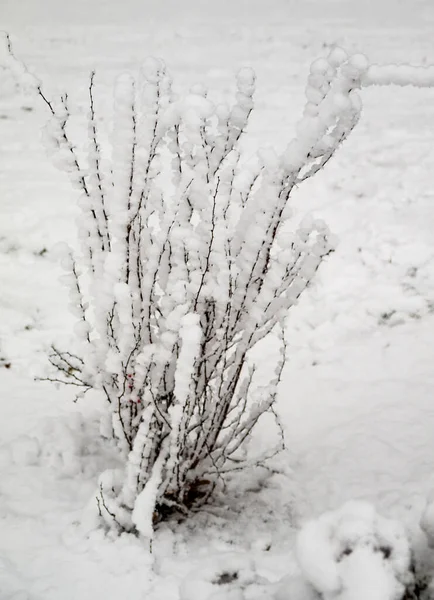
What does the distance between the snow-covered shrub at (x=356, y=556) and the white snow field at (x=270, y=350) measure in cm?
11

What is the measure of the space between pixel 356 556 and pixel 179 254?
4.57ft

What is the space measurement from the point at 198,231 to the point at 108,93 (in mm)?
4986

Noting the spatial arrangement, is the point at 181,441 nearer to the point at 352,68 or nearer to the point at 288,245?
the point at 288,245

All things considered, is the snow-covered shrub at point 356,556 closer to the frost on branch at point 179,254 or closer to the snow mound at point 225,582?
the snow mound at point 225,582

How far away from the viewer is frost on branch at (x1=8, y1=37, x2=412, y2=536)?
1.87 metres

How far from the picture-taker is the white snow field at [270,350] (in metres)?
2.10

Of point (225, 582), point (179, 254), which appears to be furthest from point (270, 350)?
point (225, 582)

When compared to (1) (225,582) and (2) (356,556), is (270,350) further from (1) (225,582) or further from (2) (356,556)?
(2) (356,556)

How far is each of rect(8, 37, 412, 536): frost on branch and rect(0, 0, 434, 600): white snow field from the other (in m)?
0.29

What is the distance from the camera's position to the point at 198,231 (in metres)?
2.15

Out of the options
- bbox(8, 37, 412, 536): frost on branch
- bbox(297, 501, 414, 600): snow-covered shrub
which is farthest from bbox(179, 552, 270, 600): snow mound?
bbox(8, 37, 412, 536): frost on branch

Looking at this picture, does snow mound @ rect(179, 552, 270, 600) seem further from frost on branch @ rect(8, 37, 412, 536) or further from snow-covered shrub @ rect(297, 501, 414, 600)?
frost on branch @ rect(8, 37, 412, 536)

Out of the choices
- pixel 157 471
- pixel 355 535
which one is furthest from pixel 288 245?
pixel 355 535

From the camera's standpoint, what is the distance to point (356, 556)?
96 cm
